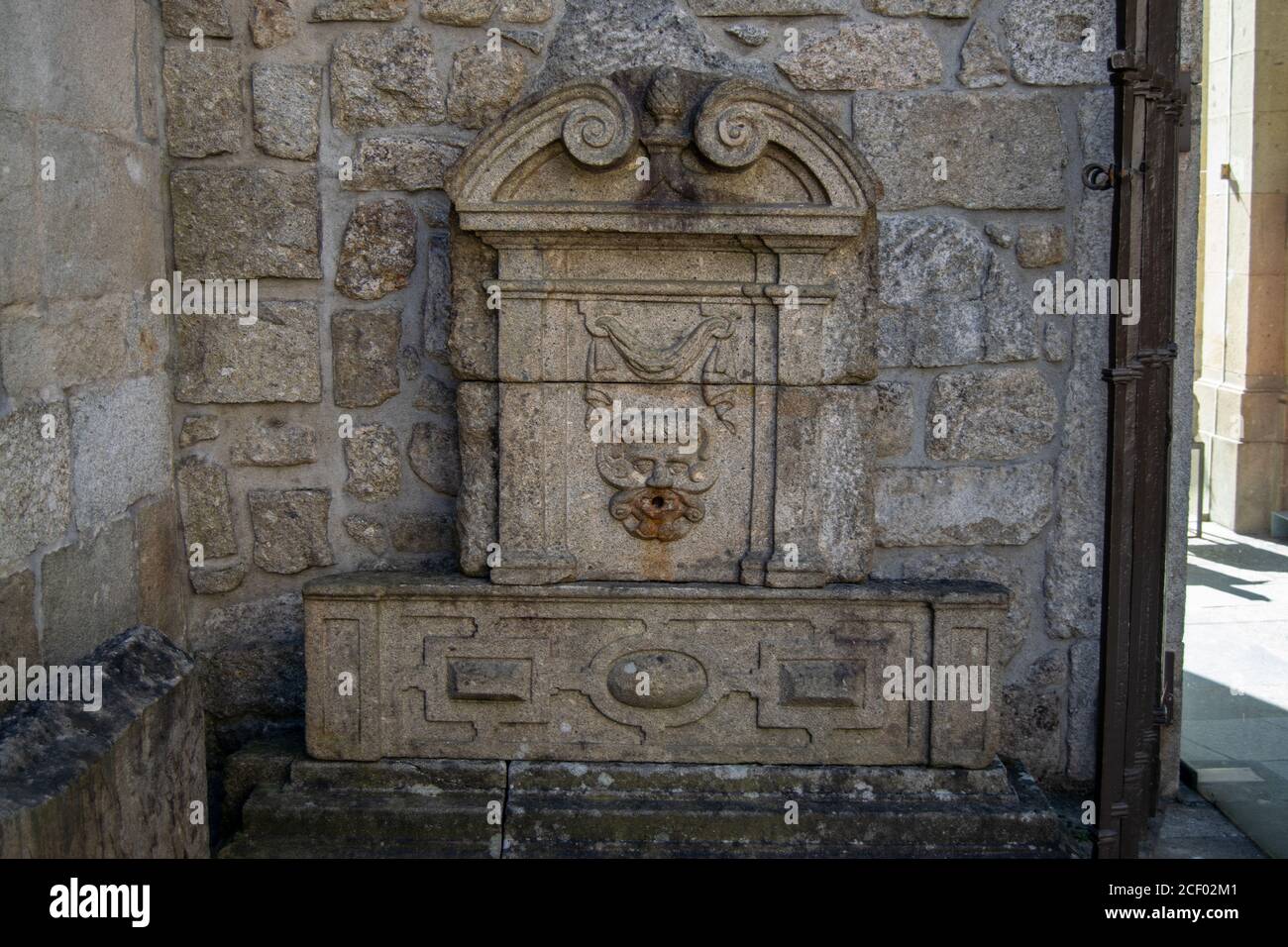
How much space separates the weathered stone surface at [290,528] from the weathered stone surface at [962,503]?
1.40 metres

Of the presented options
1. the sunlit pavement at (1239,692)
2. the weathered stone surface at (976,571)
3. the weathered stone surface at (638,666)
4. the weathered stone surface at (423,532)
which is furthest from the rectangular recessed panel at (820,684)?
the sunlit pavement at (1239,692)

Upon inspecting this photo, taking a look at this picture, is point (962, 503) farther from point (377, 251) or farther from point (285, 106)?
point (285, 106)

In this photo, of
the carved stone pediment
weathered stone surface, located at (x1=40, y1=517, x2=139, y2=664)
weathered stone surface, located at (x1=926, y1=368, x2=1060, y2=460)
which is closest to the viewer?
weathered stone surface, located at (x1=40, y1=517, x2=139, y2=664)

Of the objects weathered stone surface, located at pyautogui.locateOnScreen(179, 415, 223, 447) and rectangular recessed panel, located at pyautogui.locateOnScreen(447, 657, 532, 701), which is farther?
weathered stone surface, located at pyautogui.locateOnScreen(179, 415, 223, 447)

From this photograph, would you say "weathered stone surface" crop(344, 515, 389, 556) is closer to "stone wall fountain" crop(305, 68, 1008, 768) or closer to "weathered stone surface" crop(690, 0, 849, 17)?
"stone wall fountain" crop(305, 68, 1008, 768)

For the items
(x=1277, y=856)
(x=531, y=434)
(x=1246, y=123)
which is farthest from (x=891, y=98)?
(x=1246, y=123)

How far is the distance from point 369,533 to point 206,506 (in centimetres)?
41

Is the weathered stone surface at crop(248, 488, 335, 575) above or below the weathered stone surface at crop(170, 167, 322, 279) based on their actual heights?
below

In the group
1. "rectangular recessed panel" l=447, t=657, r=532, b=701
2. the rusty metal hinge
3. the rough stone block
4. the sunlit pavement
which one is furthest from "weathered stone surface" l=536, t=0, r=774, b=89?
the sunlit pavement

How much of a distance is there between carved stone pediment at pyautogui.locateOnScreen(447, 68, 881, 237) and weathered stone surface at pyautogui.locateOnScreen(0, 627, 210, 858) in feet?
3.89

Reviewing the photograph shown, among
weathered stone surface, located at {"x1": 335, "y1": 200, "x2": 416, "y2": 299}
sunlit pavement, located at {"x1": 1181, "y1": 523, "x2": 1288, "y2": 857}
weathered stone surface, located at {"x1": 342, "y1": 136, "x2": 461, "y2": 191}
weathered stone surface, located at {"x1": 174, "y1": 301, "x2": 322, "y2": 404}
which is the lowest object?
sunlit pavement, located at {"x1": 1181, "y1": 523, "x2": 1288, "y2": 857}

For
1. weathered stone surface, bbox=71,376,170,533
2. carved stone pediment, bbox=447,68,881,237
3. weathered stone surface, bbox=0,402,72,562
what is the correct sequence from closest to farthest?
weathered stone surface, bbox=0,402,72,562
weathered stone surface, bbox=71,376,170,533
carved stone pediment, bbox=447,68,881,237

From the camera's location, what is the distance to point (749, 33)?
10.6 ft

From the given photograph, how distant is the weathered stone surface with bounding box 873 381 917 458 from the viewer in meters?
3.29
